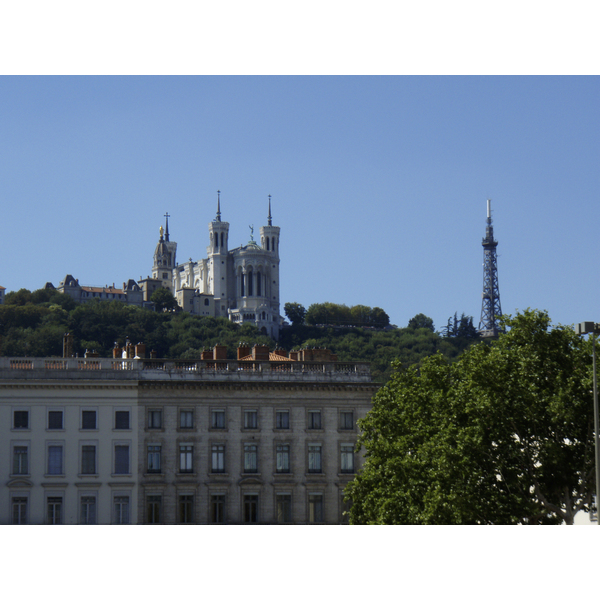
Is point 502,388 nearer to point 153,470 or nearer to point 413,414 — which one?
point 413,414

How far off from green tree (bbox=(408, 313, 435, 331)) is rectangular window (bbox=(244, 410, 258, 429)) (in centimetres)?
13203

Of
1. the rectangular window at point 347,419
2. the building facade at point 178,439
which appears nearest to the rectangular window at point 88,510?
the building facade at point 178,439

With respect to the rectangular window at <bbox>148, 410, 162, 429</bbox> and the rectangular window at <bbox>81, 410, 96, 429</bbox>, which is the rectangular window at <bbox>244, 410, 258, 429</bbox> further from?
the rectangular window at <bbox>81, 410, 96, 429</bbox>

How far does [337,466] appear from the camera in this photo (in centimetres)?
4225

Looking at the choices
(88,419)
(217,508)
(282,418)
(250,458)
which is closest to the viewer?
(88,419)

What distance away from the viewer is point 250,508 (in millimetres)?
41500

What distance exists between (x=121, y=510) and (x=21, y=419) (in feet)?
18.6

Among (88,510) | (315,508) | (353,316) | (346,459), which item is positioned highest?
(353,316)

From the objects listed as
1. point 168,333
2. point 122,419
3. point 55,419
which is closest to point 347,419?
point 122,419

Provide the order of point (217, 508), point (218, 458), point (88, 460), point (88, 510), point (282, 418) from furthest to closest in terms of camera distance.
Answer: point (282, 418) < point (218, 458) < point (217, 508) < point (88, 460) < point (88, 510)

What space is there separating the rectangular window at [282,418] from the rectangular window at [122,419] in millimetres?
6529

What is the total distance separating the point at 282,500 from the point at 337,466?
9.34ft

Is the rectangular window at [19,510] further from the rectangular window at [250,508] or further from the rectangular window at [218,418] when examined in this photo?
the rectangular window at [250,508]

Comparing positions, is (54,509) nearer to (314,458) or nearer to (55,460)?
(55,460)
